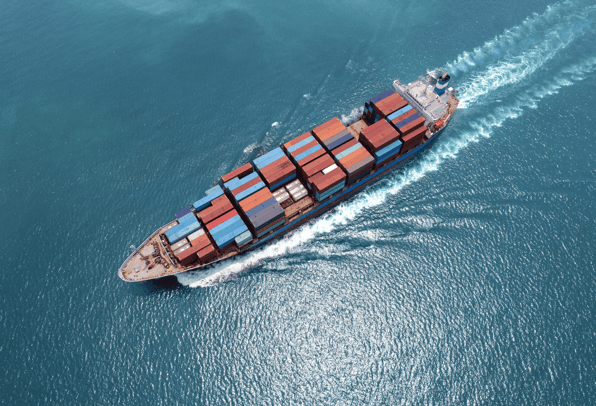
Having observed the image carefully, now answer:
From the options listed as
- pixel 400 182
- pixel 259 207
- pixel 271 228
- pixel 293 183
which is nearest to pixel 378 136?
pixel 400 182

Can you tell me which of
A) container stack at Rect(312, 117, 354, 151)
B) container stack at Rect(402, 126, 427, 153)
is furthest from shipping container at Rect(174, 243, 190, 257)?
container stack at Rect(402, 126, 427, 153)

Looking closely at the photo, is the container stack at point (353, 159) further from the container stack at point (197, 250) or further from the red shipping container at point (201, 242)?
the container stack at point (197, 250)

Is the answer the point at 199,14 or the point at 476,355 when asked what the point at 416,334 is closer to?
the point at 476,355

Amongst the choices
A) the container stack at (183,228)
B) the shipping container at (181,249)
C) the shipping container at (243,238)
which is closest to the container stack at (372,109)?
the shipping container at (243,238)

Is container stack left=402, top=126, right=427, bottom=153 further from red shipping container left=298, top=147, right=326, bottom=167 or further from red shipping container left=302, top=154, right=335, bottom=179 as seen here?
red shipping container left=298, top=147, right=326, bottom=167

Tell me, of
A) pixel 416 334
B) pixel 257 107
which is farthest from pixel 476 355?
pixel 257 107
